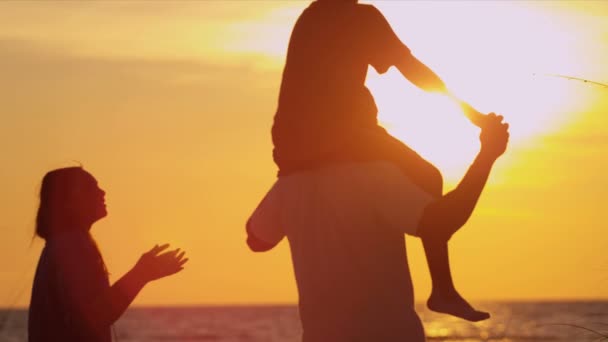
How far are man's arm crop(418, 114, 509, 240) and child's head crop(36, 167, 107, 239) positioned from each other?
7.75 feet

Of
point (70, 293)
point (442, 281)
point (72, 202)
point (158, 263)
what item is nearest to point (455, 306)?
point (442, 281)

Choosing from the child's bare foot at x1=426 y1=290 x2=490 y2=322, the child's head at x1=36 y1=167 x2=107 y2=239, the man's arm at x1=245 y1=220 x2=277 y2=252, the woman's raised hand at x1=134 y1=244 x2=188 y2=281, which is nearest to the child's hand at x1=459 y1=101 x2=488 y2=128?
the child's bare foot at x1=426 y1=290 x2=490 y2=322

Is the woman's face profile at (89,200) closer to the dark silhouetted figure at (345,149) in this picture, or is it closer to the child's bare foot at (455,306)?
the dark silhouetted figure at (345,149)

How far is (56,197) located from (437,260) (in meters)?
2.54

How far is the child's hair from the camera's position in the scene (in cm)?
634

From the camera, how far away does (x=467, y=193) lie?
4406 mm

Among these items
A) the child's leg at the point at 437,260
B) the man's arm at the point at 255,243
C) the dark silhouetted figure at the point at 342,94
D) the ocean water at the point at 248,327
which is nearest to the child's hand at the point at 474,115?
the dark silhouetted figure at the point at 342,94

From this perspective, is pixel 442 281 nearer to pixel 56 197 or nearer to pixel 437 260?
pixel 437 260

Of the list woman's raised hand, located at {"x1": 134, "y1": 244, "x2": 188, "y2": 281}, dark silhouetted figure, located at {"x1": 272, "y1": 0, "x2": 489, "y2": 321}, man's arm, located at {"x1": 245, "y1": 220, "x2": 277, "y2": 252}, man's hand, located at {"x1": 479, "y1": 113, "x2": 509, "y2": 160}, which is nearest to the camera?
man's hand, located at {"x1": 479, "y1": 113, "x2": 509, "y2": 160}

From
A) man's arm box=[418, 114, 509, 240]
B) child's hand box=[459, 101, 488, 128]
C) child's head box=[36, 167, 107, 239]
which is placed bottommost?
child's head box=[36, 167, 107, 239]

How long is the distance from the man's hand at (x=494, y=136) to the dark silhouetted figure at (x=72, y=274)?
2.17 meters

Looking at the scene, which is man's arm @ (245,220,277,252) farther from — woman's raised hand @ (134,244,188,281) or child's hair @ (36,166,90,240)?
child's hair @ (36,166,90,240)

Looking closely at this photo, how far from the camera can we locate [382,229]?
4578 mm

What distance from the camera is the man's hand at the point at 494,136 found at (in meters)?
4.35
